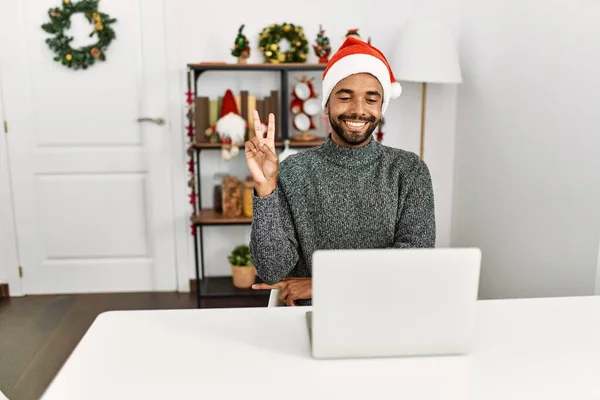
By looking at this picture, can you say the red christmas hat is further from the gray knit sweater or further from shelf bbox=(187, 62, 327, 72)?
the gray knit sweater

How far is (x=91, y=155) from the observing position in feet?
11.0

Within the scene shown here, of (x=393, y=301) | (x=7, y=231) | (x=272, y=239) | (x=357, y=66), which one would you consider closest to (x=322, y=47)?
(x=357, y=66)

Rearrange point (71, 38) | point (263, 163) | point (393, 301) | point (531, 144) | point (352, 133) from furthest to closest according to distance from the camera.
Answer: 1. point (71, 38)
2. point (531, 144)
3. point (352, 133)
4. point (263, 163)
5. point (393, 301)

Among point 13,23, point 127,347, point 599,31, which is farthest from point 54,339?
point 599,31

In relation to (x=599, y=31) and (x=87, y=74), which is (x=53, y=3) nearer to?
(x=87, y=74)

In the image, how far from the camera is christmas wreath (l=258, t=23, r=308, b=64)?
10.4 feet

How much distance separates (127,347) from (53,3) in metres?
2.75

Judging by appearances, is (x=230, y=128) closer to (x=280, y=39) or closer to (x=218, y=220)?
(x=218, y=220)

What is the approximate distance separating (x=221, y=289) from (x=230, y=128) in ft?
3.11

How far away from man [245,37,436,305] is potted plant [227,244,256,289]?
1.69m

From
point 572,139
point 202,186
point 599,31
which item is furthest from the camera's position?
point 202,186

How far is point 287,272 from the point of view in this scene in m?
1.55

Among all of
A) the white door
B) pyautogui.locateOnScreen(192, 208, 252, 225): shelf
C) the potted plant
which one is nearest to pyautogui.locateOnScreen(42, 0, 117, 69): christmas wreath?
the white door

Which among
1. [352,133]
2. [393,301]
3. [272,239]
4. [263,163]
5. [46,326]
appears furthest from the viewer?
[46,326]
